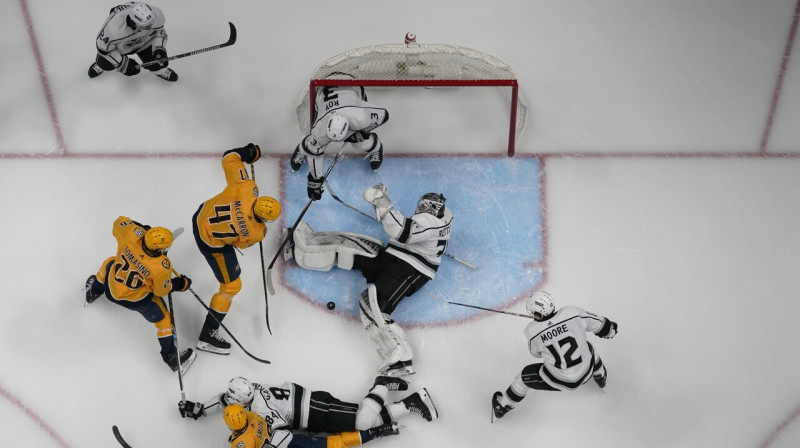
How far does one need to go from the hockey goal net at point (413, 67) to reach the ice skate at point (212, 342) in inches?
51.9

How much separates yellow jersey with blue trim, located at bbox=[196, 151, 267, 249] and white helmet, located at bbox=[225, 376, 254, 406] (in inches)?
28.1

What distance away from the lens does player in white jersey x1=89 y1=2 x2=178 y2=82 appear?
20.4 feet

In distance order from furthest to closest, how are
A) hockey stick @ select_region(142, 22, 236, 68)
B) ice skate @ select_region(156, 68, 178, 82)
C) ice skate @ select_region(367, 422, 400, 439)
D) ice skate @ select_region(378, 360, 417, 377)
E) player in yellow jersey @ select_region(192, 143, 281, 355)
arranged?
ice skate @ select_region(156, 68, 178, 82)
hockey stick @ select_region(142, 22, 236, 68)
ice skate @ select_region(378, 360, 417, 377)
ice skate @ select_region(367, 422, 400, 439)
player in yellow jersey @ select_region(192, 143, 281, 355)

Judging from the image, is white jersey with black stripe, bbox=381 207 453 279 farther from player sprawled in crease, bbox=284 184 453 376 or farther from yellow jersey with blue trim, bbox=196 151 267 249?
yellow jersey with blue trim, bbox=196 151 267 249

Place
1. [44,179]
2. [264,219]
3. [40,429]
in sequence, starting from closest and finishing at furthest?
[264,219] < [40,429] < [44,179]

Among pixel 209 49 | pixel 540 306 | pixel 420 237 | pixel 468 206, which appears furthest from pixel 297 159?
pixel 540 306

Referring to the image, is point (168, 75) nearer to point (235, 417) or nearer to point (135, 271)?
point (135, 271)

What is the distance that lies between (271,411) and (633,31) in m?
3.24

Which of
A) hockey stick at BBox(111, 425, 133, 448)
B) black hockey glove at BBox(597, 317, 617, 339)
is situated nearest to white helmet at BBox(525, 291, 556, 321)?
black hockey glove at BBox(597, 317, 617, 339)

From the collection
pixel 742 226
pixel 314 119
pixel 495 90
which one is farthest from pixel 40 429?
pixel 742 226

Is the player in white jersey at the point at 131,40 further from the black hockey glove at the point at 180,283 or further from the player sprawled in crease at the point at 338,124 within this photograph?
the black hockey glove at the point at 180,283

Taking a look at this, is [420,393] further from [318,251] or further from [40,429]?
[40,429]

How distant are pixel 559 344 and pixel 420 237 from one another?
0.95 metres

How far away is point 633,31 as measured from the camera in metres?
6.99
